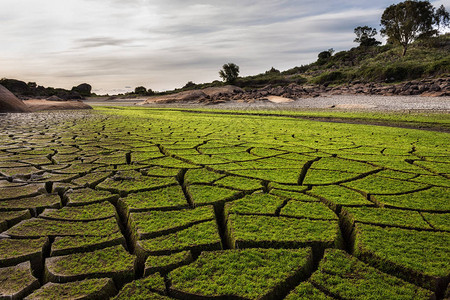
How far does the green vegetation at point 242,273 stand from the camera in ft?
3.74

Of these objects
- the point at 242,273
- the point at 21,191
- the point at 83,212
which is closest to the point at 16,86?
the point at 21,191

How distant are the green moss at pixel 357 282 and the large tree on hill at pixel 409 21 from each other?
3441 centimetres

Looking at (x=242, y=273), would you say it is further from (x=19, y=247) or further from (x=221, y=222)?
(x=19, y=247)

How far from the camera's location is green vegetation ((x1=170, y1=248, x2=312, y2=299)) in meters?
1.14

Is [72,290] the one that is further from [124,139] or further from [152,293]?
[124,139]

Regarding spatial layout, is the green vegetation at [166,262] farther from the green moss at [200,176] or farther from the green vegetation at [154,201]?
the green moss at [200,176]

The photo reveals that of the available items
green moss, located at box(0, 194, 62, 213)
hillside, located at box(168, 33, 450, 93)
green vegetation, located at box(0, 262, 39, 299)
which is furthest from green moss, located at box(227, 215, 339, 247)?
hillside, located at box(168, 33, 450, 93)

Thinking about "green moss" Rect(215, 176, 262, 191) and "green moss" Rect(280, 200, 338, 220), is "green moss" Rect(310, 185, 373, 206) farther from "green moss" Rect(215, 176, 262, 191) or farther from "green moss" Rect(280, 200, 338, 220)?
"green moss" Rect(215, 176, 262, 191)

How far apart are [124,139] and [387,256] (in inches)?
161

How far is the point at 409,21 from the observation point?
96.9 ft

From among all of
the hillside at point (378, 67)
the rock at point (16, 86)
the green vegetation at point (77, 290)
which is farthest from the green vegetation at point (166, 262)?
the rock at point (16, 86)

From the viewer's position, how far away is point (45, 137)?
4965 mm

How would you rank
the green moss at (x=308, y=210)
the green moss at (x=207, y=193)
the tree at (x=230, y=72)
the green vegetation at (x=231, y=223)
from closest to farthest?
1. the green vegetation at (x=231, y=223)
2. the green moss at (x=308, y=210)
3. the green moss at (x=207, y=193)
4. the tree at (x=230, y=72)

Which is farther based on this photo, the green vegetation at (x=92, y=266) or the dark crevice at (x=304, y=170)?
the dark crevice at (x=304, y=170)
